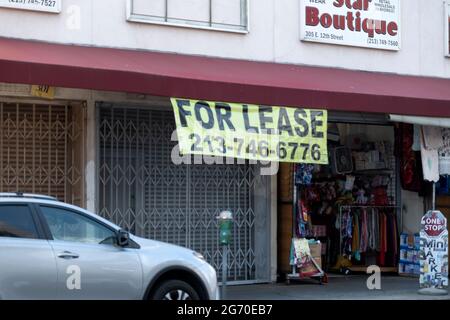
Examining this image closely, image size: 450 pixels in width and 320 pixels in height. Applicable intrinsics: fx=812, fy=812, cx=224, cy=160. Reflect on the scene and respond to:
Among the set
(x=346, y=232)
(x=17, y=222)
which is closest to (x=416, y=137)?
(x=346, y=232)

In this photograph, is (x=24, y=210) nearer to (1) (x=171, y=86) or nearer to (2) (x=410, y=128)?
(1) (x=171, y=86)

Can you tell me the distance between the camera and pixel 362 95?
14.0 m

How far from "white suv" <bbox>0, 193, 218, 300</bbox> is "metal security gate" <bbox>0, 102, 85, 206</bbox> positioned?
391 cm

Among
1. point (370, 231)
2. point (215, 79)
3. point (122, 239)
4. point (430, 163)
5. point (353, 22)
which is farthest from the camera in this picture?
point (370, 231)

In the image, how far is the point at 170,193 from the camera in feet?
48.6

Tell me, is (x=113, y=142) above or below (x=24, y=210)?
above

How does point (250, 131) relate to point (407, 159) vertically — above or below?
above

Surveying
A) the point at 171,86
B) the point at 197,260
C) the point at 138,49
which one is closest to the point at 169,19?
the point at 138,49

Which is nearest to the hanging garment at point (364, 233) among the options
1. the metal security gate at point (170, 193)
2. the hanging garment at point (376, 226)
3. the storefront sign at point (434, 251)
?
the hanging garment at point (376, 226)

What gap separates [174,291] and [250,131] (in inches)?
151

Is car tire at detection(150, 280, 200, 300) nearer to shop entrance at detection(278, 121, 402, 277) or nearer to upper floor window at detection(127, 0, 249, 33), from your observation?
upper floor window at detection(127, 0, 249, 33)

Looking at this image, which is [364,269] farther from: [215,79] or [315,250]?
[215,79]

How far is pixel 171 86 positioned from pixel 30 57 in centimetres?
214

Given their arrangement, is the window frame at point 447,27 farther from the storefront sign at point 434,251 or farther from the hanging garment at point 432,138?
the storefront sign at point 434,251
